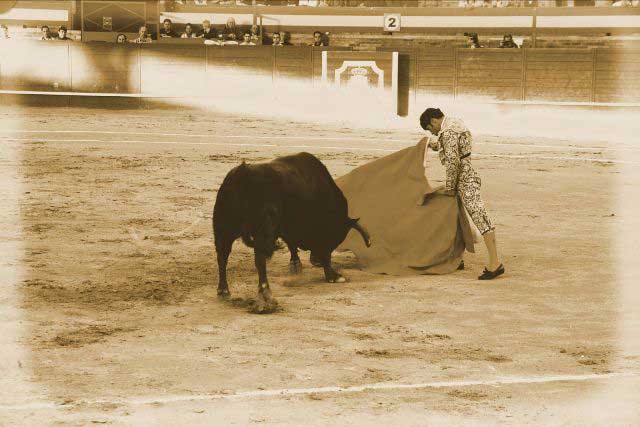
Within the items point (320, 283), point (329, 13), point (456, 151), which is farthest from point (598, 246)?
point (329, 13)

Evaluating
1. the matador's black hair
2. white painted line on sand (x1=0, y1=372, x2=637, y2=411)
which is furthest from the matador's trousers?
white painted line on sand (x1=0, y1=372, x2=637, y2=411)

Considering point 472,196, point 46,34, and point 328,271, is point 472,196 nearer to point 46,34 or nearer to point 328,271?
point 328,271

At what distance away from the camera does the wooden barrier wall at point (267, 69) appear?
58.6 feet

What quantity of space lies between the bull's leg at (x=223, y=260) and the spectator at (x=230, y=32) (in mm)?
14470

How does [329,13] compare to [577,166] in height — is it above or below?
above

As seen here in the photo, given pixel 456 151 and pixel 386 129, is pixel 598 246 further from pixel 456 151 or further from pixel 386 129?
pixel 386 129

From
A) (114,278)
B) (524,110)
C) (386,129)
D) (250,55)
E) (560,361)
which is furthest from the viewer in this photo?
(250,55)

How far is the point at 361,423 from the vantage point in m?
3.90

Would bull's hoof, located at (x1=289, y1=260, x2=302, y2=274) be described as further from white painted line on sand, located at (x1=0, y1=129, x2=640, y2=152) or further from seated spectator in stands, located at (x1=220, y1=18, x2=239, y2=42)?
seated spectator in stands, located at (x1=220, y1=18, x2=239, y2=42)

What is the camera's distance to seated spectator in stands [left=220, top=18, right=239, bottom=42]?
65.5 feet

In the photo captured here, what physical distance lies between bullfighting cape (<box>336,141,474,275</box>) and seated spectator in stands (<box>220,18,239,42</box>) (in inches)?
505

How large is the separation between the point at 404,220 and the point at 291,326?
1.93 meters

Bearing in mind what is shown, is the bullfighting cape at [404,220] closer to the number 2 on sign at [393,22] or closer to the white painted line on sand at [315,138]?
the white painted line on sand at [315,138]

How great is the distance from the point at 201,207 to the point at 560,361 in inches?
188
